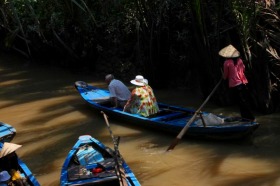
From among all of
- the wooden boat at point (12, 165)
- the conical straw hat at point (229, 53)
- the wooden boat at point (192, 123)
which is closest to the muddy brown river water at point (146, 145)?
the wooden boat at point (192, 123)

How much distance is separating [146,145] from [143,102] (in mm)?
987

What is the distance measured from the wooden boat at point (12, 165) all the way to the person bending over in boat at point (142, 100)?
9.20 ft

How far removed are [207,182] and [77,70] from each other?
8.28 metres

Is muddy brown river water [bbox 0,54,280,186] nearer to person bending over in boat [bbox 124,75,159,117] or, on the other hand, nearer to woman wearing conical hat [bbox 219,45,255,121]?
person bending over in boat [bbox 124,75,159,117]

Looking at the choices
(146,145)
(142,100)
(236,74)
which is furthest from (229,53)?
(146,145)

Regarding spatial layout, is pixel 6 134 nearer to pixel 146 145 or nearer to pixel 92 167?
pixel 92 167

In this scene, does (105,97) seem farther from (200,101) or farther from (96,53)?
(96,53)

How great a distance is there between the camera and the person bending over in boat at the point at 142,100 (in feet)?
25.6

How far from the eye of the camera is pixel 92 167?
18.6 feet

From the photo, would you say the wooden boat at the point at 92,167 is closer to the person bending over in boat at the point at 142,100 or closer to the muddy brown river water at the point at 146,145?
the muddy brown river water at the point at 146,145

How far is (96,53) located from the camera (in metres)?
12.9

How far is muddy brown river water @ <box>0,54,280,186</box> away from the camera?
19.4 feet

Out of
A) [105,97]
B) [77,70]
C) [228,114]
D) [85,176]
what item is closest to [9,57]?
[77,70]

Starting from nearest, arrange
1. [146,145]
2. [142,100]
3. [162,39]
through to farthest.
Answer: [146,145] → [142,100] → [162,39]
